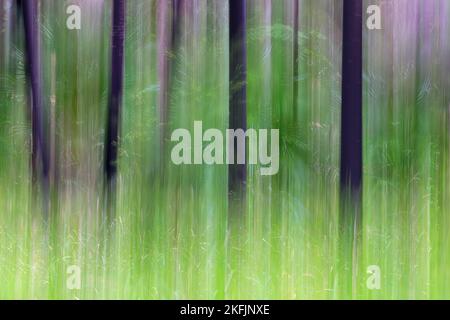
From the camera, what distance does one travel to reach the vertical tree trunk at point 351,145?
3.90 feet

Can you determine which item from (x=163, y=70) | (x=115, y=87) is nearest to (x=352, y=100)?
(x=163, y=70)

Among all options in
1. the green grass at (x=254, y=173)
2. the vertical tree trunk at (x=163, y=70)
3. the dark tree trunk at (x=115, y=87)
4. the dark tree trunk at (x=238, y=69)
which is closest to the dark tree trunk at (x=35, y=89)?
the green grass at (x=254, y=173)

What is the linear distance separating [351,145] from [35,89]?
98cm

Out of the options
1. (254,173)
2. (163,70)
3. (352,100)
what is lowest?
(254,173)

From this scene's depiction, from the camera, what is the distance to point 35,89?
120cm

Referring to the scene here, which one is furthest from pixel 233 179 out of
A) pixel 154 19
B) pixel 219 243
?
pixel 154 19

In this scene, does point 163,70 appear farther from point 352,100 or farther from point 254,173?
point 352,100

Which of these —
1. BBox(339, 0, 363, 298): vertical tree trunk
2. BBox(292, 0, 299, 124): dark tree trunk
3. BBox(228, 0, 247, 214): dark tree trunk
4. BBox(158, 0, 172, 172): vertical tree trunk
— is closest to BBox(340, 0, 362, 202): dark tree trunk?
BBox(339, 0, 363, 298): vertical tree trunk

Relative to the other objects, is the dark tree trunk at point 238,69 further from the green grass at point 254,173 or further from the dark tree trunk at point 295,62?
the dark tree trunk at point 295,62

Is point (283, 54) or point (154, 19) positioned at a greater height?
point (154, 19)

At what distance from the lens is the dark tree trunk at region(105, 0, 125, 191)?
119 cm

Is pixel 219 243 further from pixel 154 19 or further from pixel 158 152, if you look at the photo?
pixel 154 19

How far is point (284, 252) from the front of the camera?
1.19 m

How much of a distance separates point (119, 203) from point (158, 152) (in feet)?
0.64
